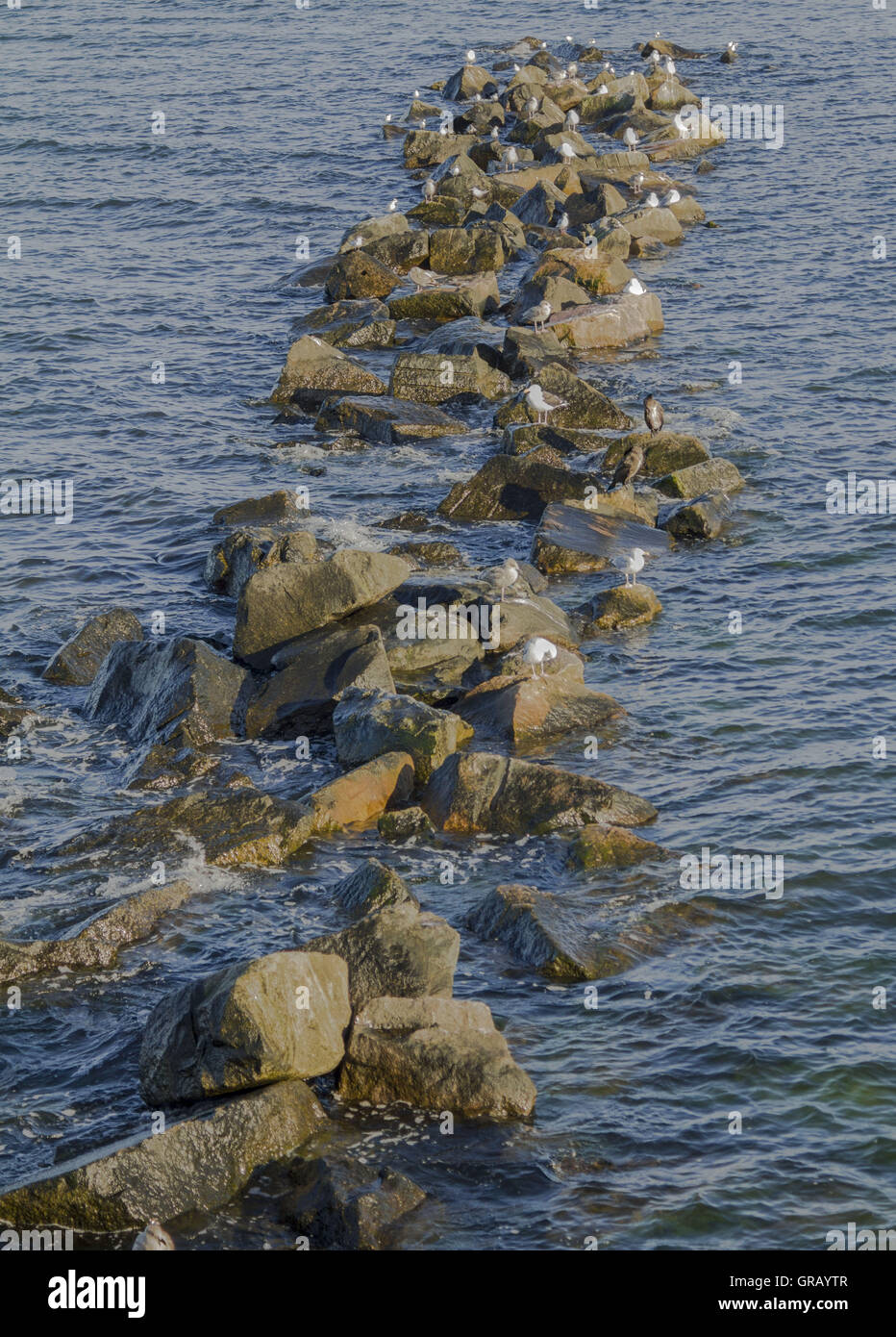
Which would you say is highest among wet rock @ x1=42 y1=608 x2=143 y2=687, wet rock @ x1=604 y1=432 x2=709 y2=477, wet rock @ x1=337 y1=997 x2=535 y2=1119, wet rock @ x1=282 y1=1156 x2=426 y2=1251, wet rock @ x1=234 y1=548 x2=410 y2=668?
wet rock @ x1=604 y1=432 x2=709 y2=477

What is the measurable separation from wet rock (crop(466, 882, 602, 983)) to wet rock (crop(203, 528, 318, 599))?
8.16m

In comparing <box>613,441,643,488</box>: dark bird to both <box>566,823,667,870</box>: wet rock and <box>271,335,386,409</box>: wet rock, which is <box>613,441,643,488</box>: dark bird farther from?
<box>566,823,667,870</box>: wet rock

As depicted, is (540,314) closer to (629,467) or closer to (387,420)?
(387,420)

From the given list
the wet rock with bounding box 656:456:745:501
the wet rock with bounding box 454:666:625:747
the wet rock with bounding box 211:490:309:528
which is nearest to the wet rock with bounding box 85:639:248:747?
the wet rock with bounding box 454:666:625:747

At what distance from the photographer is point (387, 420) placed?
29047 millimetres

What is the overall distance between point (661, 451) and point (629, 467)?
1.85 metres

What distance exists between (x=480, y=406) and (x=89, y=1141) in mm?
20365

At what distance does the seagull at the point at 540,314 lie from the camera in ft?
107

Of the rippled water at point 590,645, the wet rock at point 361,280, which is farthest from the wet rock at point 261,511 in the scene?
the wet rock at point 361,280

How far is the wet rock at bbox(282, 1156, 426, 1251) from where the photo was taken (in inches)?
441

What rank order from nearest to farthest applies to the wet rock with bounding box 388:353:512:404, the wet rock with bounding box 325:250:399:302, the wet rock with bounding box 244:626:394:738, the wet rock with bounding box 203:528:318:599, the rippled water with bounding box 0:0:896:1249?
the rippled water with bounding box 0:0:896:1249 < the wet rock with bounding box 244:626:394:738 < the wet rock with bounding box 203:528:318:599 < the wet rock with bounding box 388:353:512:404 < the wet rock with bounding box 325:250:399:302

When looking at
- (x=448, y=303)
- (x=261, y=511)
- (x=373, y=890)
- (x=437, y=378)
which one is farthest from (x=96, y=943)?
(x=448, y=303)

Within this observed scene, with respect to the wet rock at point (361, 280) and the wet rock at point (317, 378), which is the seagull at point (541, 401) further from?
the wet rock at point (361, 280)

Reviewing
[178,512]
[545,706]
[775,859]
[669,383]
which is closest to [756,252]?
[669,383]
